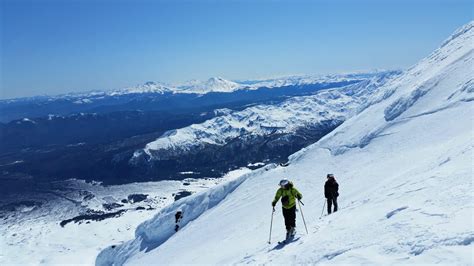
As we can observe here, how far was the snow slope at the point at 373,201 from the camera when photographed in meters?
12.6

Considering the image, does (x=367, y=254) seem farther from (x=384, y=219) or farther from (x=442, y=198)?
(x=442, y=198)

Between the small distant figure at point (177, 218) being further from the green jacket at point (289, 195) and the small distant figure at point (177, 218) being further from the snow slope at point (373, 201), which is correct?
the green jacket at point (289, 195)

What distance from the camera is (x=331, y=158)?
5353 centimetres

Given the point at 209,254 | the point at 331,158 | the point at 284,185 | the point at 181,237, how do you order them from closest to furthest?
the point at 284,185 → the point at 209,254 → the point at 181,237 → the point at 331,158

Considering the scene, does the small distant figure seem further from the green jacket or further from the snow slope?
the green jacket

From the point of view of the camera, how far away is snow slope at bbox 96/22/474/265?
12.6 metres

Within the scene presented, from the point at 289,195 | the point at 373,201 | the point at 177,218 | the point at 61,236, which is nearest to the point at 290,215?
the point at 289,195

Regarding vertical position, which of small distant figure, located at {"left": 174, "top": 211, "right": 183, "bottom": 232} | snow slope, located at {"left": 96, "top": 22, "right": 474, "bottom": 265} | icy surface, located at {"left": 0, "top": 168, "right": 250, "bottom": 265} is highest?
snow slope, located at {"left": 96, "top": 22, "right": 474, "bottom": 265}

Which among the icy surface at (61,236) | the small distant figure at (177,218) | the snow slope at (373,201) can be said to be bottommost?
the icy surface at (61,236)

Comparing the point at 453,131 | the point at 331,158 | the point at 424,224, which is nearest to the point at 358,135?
the point at 331,158

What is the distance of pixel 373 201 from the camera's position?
1959cm

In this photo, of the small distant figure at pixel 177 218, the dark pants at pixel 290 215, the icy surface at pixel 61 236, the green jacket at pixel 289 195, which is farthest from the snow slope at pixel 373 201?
the icy surface at pixel 61 236

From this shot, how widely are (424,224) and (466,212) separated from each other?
53.7 inches

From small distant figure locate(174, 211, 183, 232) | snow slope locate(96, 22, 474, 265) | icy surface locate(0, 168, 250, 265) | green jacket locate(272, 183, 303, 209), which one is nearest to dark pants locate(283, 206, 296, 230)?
green jacket locate(272, 183, 303, 209)
